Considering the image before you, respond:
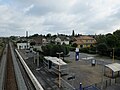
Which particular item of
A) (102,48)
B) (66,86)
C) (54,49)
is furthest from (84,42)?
(66,86)

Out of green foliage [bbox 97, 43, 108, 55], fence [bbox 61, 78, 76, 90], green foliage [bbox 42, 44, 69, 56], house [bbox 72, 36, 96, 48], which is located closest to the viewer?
fence [bbox 61, 78, 76, 90]

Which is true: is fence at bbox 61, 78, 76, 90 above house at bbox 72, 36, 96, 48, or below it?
below

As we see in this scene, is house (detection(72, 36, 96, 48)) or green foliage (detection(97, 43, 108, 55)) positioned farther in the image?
house (detection(72, 36, 96, 48))

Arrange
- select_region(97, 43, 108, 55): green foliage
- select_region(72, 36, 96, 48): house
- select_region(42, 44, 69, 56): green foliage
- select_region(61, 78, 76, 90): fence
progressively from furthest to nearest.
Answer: select_region(72, 36, 96, 48): house
select_region(97, 43, 108, 55): green foliage
select_region(42, 44, 69, 56): green foliage
select_region(61, 78, 76, 90): fence

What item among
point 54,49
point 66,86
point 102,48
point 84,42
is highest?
point 84,42

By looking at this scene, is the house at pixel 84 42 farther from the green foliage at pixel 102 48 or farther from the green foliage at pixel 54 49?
the green foliage at pixel 54 49

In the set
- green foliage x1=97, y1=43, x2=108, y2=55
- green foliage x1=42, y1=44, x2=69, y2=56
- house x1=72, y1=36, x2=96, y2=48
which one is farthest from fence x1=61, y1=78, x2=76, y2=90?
house x1=72, y1=36, x2=96, y2=48

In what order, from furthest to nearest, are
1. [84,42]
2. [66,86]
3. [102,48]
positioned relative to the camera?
1. [84,42]
2. [102,48]
3. [66,86]

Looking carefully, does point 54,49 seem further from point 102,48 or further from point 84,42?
point 84,42

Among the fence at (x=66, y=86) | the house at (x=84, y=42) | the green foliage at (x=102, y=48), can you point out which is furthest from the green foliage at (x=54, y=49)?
the house at (x=84, y=42)

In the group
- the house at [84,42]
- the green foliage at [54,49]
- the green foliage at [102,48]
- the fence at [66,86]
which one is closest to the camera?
the fence at [66,86]

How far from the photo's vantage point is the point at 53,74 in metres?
25.4

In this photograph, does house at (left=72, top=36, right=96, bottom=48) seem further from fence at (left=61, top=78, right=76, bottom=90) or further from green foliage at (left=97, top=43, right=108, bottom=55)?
fence at (left=61, top=78, right=76, bottom=90)

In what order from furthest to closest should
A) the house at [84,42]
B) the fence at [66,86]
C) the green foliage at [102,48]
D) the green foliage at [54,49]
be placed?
the house at [84,42]
the green foliage at [102,48]
the green foliage at [54,49]
the fence at [66,86]
